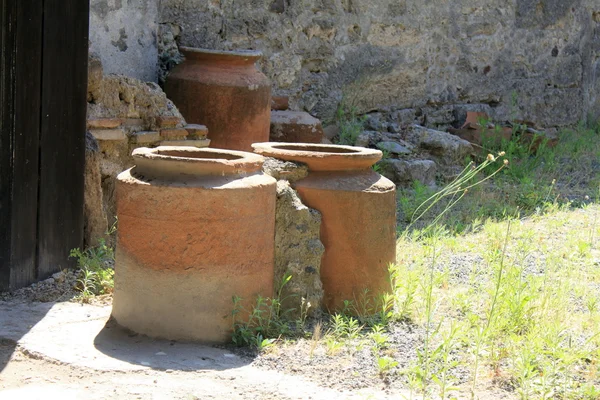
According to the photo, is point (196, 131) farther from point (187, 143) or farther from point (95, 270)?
point (95, 270)

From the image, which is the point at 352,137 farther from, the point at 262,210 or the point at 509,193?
the point at 262,210

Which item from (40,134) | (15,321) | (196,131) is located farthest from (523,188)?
(15,321)

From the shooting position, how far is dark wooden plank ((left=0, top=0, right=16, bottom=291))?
3956 millimetres

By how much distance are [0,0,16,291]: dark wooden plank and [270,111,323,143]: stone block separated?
313 centimetres

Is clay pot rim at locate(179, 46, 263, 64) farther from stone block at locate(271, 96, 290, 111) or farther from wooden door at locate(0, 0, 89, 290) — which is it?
wooden door at locate(0, 0, 89, 290)

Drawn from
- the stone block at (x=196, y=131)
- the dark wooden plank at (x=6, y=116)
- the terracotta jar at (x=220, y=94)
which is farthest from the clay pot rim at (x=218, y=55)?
the dark wooden plank at (x=6, y=116)

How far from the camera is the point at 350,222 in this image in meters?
3.95

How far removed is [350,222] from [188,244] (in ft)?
2.73

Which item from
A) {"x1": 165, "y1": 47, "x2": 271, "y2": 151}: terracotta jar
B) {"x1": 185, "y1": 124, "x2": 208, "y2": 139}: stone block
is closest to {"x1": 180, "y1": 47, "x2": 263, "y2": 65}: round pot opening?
{"x1": 165, "y1": 47, "x2": 271, "y2": 151}: terracotta jar

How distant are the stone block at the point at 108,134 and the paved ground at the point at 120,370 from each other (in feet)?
4.73

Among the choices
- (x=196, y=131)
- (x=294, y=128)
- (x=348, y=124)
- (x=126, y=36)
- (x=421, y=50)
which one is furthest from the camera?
(x=421, y=50)

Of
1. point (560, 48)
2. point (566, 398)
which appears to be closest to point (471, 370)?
point (566, 398)

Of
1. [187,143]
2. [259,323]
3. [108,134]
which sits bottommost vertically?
[259,323]

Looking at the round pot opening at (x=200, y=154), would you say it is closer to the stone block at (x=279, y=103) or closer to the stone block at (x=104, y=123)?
the stone block at (x=104, y=123)
